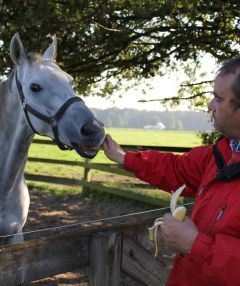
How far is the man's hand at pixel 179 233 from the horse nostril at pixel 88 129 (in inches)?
59.5

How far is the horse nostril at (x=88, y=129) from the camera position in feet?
9.77

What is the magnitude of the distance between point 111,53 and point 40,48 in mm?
2222

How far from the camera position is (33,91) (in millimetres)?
3322

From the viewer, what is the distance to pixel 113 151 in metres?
2.69

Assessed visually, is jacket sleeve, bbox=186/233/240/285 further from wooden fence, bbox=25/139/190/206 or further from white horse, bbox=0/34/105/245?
wooden fence, bbox=25/139/190/206

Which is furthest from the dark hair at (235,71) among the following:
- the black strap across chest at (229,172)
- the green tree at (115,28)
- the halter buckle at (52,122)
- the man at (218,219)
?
the green tree at (115,28)

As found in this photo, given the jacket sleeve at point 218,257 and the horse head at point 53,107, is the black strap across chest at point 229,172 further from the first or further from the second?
the horse head at point 53,107

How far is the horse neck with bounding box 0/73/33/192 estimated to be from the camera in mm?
3432

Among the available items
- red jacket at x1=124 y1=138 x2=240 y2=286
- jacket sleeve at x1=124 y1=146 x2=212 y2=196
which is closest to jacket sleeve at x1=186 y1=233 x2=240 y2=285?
red jacket at x1=124 y1=138 x2=240 y2=286

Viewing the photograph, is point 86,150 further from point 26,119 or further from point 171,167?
point 171,167

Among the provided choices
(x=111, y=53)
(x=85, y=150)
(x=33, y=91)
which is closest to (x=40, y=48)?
(x=111, y=53)

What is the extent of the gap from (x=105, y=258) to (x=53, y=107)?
1365mm

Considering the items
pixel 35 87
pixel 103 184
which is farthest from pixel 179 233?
pixel 103 184

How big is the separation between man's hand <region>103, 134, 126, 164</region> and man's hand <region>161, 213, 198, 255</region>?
41.9 inches
